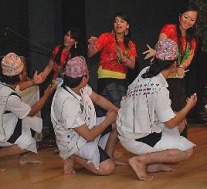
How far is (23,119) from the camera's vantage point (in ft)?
13.8

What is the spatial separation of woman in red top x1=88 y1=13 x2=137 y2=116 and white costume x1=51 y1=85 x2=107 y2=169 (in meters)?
0.72

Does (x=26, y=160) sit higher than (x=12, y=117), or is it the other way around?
(x=12, y=117)

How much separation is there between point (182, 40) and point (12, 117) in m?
1.39

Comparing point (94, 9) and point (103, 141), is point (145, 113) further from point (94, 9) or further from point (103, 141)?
point (94, 9)

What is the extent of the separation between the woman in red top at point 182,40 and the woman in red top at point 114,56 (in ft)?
1.57

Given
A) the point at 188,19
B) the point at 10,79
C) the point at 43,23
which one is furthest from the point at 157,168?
the point at 43,23

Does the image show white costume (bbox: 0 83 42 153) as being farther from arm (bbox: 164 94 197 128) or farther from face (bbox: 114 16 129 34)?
arm (bbox: 164 94 197 128)

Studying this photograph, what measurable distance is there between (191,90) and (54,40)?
2.01m

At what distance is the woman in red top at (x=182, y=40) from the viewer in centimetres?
399

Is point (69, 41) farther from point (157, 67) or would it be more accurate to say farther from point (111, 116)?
point (157, 67)

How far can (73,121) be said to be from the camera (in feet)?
11.5

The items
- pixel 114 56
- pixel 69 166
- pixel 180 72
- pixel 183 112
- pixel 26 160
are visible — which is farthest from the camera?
pixel 114 56

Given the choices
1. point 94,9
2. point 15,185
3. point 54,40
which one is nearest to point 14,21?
point 54,40

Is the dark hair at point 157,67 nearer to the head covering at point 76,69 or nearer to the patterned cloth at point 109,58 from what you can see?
the head covering at point 76,69
